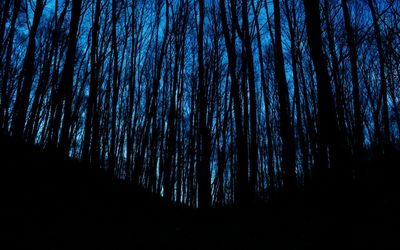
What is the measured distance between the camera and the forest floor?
2076 mm

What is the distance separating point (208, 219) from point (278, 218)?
200 centimetres

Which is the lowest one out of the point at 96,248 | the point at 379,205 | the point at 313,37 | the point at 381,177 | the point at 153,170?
the point at 96,248

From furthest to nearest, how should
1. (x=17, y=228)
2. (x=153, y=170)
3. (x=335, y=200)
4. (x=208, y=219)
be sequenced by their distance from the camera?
(x=153, y=170) < (x=208, y=219) < (x=335, y=200) < (x=17, y=228)

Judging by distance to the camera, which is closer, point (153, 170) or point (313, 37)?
point (313, 37)

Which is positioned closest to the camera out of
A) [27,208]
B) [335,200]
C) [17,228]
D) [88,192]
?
[17,228]

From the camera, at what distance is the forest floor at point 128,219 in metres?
→ 2.08

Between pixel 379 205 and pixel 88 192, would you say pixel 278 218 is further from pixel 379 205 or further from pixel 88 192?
pixel 88 192

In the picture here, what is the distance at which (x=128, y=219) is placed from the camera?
13.4ft

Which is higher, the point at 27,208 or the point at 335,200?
the point at 335,200

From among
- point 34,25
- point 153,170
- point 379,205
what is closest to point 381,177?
point 379,205

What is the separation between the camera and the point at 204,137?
16.7 feet

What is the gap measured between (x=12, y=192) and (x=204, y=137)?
333 centimetres

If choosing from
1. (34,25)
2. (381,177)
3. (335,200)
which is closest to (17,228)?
(335,200)

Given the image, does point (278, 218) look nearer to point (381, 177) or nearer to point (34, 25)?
point (381, 177)
